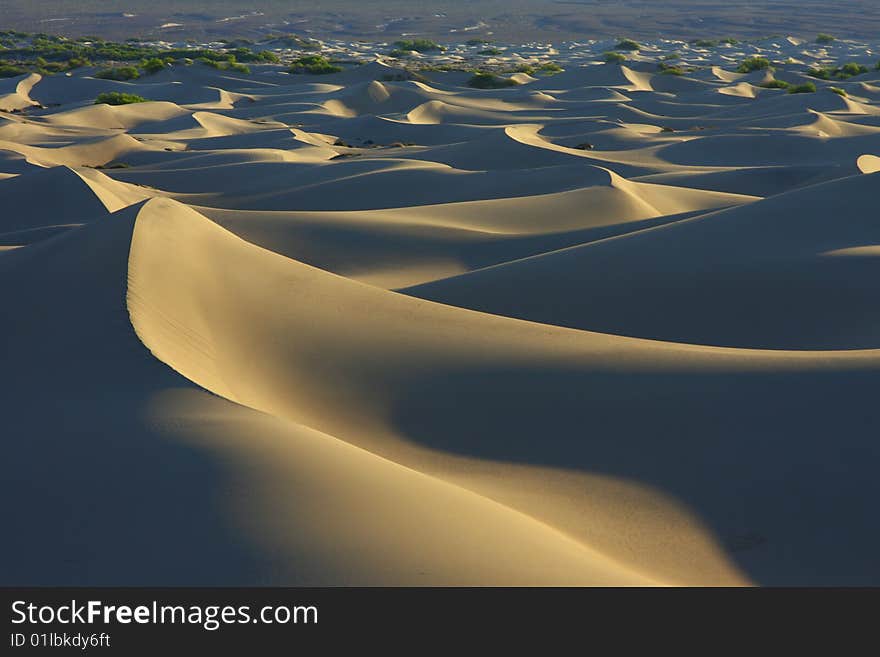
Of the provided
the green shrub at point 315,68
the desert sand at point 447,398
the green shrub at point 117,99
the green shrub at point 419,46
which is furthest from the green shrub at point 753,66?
the desert sand at point 447,398

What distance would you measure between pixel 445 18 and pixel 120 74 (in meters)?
72.2

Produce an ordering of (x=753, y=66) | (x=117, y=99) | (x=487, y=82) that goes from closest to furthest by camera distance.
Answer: (x=117, y=99)
(x=487, y=82)
(x=753, y=66)

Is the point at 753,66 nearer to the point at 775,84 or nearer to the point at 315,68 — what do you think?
the point at 775,84

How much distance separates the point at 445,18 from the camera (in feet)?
351

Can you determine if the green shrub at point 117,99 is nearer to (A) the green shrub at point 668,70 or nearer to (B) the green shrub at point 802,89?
(A) the green shrub at point 668,70

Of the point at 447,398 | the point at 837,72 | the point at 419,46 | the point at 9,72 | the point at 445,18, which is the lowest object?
the point at 445,18

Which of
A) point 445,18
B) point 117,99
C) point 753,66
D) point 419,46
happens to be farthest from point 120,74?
point 445,18

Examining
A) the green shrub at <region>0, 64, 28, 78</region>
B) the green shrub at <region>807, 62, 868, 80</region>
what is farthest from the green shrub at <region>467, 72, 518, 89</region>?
the green shrub at <region>0, 64, 28, 78</region>

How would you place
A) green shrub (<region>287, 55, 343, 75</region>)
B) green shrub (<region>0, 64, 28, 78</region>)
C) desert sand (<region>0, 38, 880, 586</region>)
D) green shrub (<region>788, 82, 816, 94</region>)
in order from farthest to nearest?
1. green shrub (<region>287, 55, 343, 75</region>)
2. green shrub (<region>0, 64, 28, 78</region>)
3. green shrub (<region>788, 82, 816, 94</region>)
4. desert sand (<region>0, 38, 880, 586</region>)

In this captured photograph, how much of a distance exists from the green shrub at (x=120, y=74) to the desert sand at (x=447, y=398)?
30.6 meters

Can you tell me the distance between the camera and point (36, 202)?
47.5ft

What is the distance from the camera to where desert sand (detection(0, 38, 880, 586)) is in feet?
11.8

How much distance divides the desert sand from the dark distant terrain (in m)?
74.6

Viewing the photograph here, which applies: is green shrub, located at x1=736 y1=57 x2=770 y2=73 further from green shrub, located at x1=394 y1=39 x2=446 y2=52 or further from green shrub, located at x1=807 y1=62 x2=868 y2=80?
green shrub, located at x1=394 y1=39 x2=446 y2=52
